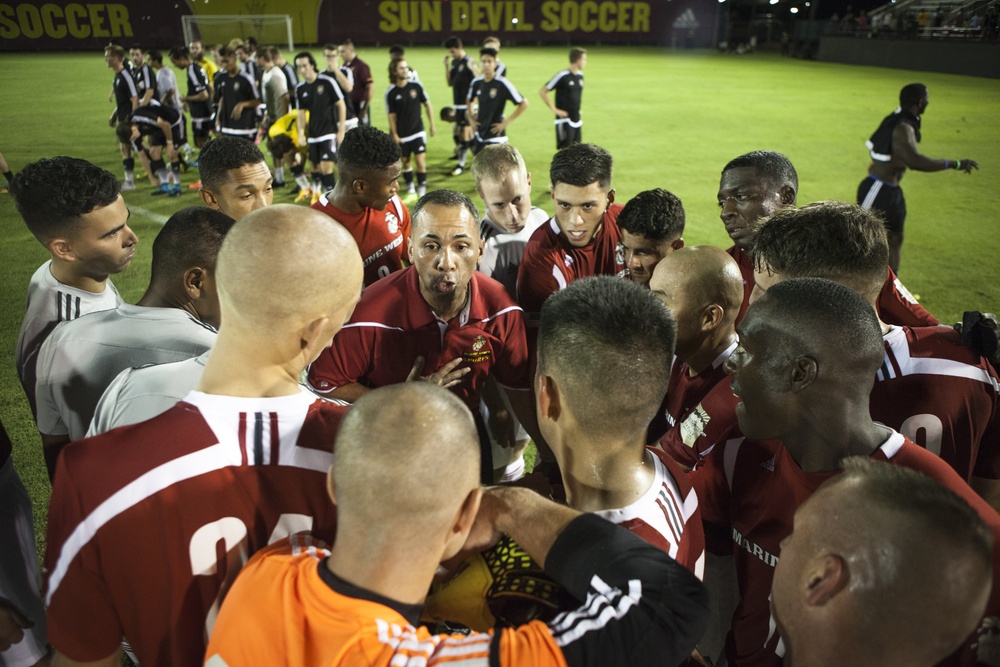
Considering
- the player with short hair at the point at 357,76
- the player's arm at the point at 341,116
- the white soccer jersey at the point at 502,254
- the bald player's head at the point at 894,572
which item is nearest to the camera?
the bald player's head at the point at 894,572

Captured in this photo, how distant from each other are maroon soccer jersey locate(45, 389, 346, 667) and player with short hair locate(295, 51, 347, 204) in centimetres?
975

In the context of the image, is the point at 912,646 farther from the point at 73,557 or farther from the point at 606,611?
the point at 73,557

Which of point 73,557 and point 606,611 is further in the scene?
point 73,557

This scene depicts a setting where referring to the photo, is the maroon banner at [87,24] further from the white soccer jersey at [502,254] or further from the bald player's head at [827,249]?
the bald player's head at [827,249]

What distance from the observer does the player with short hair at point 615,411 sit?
5.65ft

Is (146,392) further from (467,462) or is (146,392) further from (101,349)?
(467,462)

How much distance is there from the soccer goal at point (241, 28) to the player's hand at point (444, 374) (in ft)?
104

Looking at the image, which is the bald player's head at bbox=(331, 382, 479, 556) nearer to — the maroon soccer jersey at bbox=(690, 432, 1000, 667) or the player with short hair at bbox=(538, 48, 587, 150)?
the maroon soccer jersey at bbox=(690, 432, 1000, 667)

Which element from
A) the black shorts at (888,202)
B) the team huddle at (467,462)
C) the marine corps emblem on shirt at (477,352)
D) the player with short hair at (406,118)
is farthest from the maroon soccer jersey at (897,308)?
the player with short hair at (406,118)

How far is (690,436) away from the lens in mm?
2498

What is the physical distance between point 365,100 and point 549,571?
47.7ft

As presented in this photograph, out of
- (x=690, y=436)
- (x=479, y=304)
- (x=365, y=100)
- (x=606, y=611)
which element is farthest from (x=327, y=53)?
(x=606, y=611)

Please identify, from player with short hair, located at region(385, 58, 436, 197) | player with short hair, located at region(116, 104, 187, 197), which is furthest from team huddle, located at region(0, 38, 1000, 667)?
player with short hair, located at region(116, 104, 187, 197)

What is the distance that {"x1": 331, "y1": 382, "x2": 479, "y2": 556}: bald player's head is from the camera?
1.33 m
